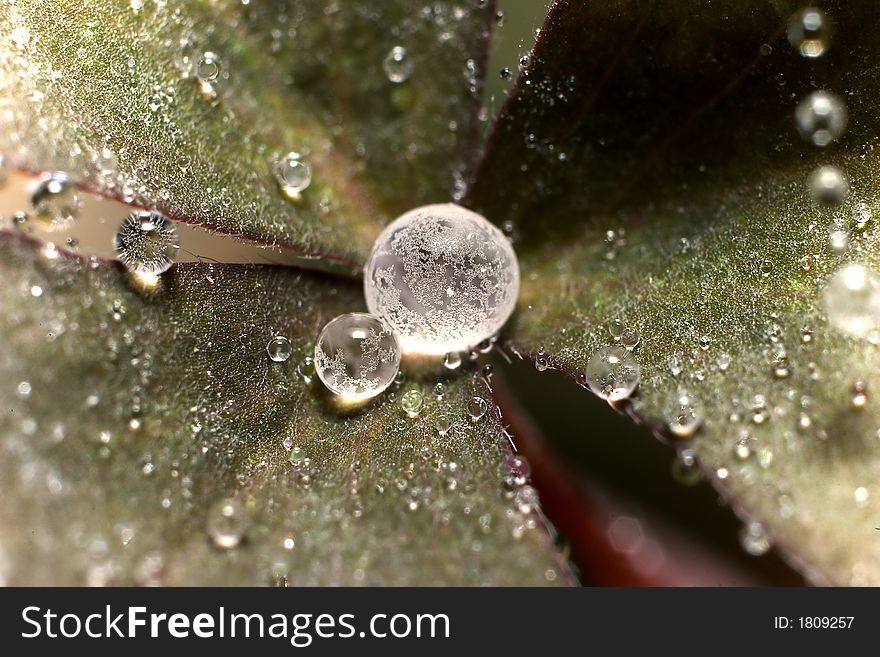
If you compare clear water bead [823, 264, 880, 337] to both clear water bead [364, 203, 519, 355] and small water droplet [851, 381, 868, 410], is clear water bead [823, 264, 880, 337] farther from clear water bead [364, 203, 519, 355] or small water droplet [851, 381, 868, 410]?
clear water bead [364, 203, 519, 355]

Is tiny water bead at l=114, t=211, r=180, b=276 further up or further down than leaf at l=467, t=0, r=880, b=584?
further down

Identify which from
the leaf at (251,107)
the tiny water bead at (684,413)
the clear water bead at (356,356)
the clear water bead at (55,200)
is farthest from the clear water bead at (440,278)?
the clear water bead at (55,200)

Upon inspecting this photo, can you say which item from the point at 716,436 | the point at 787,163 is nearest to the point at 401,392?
the point at 716,436

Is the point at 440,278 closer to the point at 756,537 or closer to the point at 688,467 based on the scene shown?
the point at 688,467

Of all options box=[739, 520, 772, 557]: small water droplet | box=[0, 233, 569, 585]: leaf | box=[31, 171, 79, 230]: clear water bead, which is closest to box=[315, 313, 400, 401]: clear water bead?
box=[0, 233, 569, 585]: leaf

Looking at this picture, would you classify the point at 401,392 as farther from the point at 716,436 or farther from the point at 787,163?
the point at 787,163

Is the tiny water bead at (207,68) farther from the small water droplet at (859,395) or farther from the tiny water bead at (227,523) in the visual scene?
the small water droplet at (859,395)
